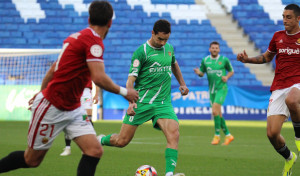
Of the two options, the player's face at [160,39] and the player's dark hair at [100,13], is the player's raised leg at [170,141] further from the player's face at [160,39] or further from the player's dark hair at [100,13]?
the player's dark hair at [100,13]

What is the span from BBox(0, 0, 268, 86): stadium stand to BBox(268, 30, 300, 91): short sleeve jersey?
18.2m

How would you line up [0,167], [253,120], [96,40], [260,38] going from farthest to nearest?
[260,38], [253,120], [0,167], [96,40]

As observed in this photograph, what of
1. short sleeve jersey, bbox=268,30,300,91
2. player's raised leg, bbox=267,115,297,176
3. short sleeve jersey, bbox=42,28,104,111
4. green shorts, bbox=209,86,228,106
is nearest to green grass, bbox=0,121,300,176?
player's raised leg, bbox=267,115,297,176

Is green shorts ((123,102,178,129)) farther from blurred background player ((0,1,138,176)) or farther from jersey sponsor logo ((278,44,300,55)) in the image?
blurred background player ((0,1,138,176))

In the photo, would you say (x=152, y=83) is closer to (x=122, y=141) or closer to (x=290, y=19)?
(x=122, y=141)

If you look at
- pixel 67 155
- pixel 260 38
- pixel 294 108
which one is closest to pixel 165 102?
pixel 294 108

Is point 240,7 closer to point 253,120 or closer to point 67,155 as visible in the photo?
point 253,120

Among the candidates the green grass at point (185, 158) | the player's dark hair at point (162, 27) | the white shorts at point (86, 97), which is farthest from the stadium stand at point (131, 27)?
the player's dark hair at point (162, 27)

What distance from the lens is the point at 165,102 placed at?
23.0ft

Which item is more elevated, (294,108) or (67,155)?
(294,108)

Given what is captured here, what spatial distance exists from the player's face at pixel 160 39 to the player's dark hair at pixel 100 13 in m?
2.12

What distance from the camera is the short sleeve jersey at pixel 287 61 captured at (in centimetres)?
697

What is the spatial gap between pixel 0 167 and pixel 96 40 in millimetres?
1628

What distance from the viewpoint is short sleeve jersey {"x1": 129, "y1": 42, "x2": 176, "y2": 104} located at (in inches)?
275
